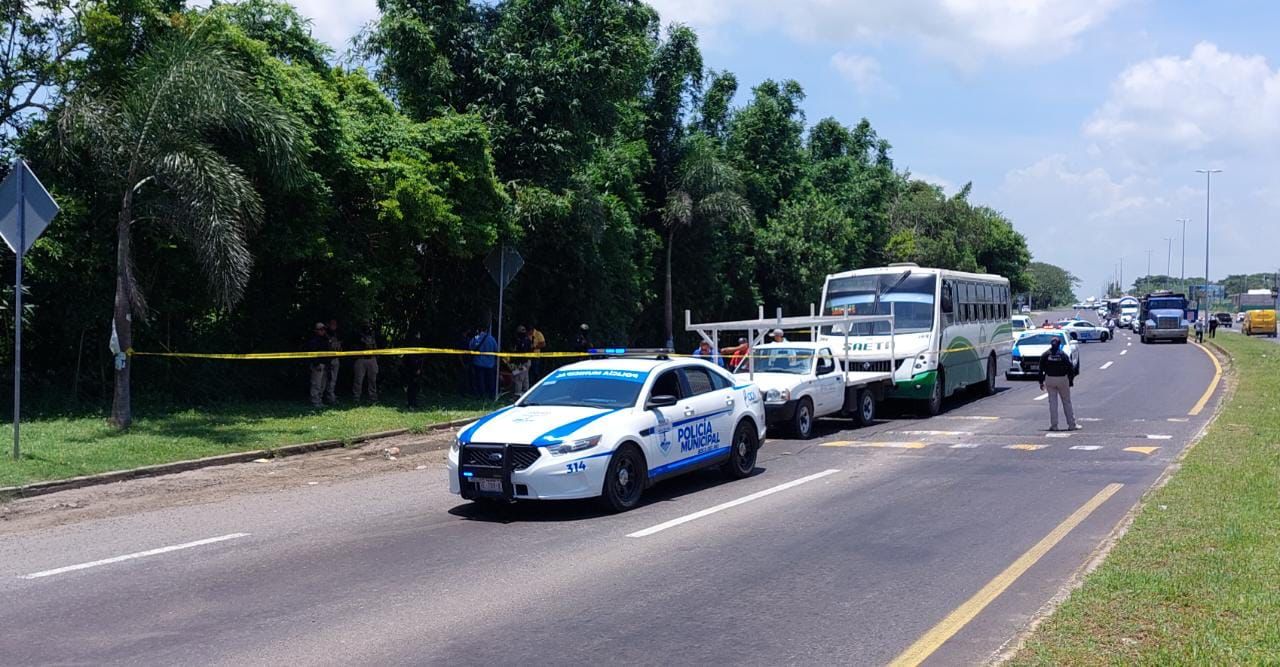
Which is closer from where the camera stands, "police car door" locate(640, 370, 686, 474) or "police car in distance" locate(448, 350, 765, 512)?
"police car in distance" locate(448, 350, 765, 512)

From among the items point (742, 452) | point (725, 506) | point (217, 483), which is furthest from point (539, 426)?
point (217, 483)

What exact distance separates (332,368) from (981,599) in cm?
1553

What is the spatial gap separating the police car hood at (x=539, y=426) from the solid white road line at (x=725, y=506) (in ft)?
3.98

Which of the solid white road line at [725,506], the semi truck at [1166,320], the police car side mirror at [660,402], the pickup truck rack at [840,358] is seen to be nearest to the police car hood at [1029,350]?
the pickup truck rack at [840,358]

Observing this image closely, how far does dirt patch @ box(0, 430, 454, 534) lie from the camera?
11.4 m

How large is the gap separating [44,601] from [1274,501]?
421 inches

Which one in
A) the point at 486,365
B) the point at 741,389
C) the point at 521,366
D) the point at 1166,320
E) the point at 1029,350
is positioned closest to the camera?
the point at 741,389

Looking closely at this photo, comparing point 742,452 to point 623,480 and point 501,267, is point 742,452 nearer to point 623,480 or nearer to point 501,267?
point 623,480

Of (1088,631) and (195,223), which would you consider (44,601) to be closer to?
(1088,631)

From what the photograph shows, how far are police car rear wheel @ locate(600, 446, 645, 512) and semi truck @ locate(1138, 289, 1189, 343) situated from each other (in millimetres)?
55065

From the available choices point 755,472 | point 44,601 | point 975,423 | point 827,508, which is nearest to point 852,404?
point 975,423

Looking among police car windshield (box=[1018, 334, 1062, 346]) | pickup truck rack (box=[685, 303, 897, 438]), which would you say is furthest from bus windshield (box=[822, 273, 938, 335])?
police car windshield (box=[1018, 334, 1062, 346])

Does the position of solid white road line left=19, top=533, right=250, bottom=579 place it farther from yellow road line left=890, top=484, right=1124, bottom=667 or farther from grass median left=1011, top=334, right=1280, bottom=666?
grass median left=1011, top=334, right=1280, bottom=666

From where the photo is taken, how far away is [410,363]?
A: 20.8 meters
